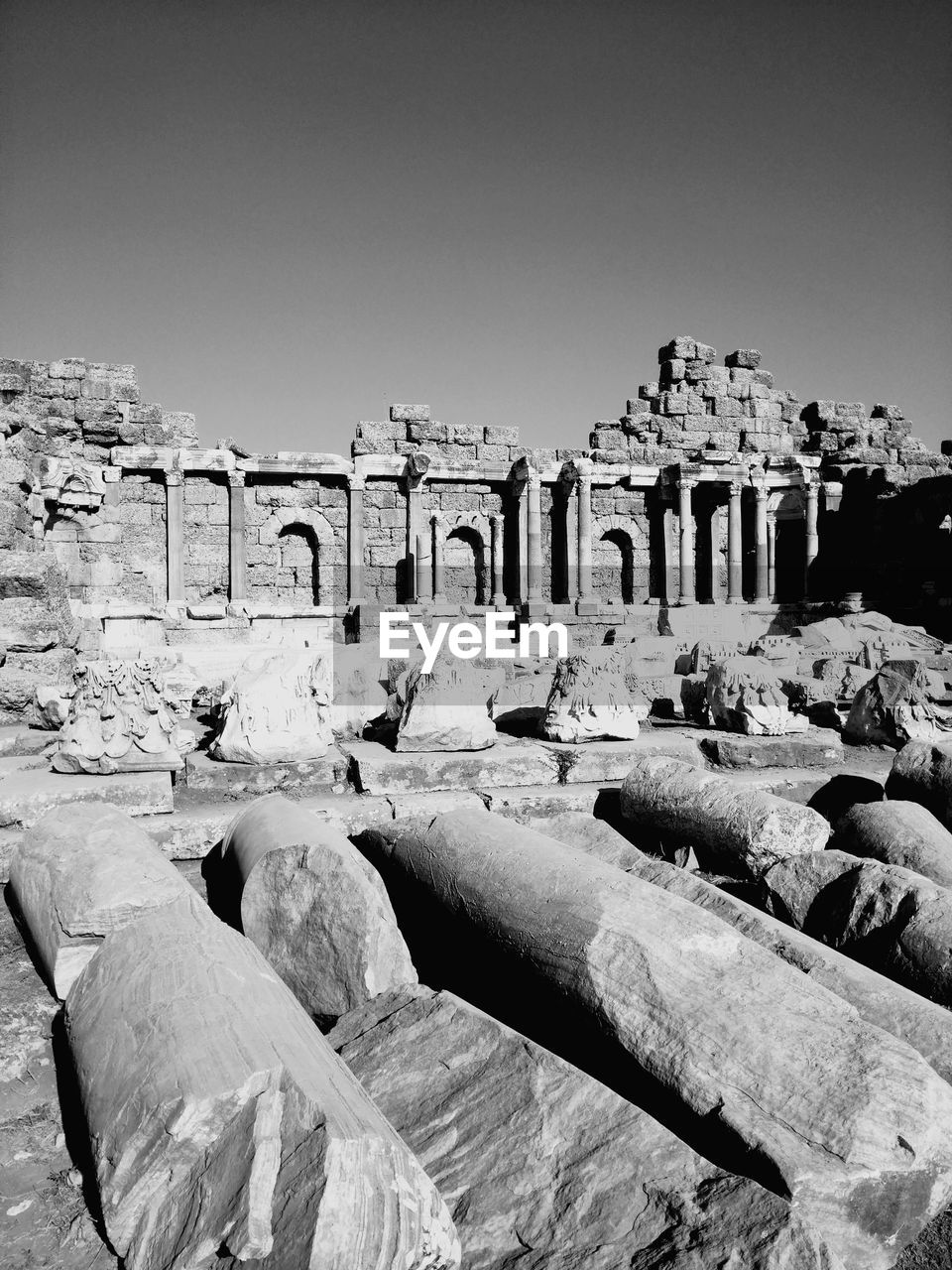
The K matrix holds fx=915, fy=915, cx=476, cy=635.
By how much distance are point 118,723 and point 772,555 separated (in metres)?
17.4

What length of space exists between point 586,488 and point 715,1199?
17.3m

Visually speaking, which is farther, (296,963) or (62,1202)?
(296,963)

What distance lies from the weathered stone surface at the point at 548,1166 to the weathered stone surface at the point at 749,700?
15.7ft

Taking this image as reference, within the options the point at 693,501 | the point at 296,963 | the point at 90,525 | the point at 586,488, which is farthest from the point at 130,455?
the point at 296,963

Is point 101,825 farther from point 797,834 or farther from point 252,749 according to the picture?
point 797,834

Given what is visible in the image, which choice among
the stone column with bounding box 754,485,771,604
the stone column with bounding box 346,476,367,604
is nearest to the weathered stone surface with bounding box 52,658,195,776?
the stone column with bounding box 346,476,367,604

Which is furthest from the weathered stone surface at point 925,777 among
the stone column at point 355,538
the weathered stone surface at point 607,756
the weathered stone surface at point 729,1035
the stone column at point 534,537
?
the stone column at point 355,538

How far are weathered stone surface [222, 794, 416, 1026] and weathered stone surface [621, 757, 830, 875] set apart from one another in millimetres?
2057

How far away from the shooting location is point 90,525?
1641 cm

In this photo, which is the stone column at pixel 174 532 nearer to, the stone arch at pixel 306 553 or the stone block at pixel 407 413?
the stone arch at pixel 306 553

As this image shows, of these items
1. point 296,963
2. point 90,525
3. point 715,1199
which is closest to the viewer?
point 715,1199

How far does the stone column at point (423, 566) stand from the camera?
18234 millimetres

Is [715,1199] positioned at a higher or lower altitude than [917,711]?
lower

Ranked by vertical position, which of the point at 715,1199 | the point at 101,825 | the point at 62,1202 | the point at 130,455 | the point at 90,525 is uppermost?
the point at 130,455
